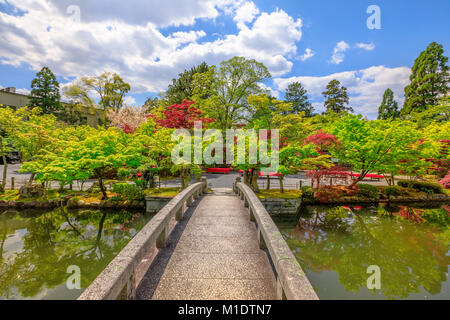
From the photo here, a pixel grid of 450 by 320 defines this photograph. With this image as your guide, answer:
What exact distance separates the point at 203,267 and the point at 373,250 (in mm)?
8292

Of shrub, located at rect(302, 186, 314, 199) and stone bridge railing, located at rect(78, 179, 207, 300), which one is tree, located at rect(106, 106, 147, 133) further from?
stone bridge railing, located at rect(78, 179, 207, 300)

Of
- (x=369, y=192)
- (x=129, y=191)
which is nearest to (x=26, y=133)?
(x=129, y=191)

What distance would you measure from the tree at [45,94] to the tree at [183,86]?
17.4 meters

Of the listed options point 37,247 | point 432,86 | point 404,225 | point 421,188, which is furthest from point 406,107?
point 37,247

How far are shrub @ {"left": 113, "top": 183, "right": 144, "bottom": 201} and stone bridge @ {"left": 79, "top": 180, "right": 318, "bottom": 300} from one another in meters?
8.95

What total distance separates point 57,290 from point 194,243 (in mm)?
4922

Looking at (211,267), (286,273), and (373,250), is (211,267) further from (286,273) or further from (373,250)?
(373,250)

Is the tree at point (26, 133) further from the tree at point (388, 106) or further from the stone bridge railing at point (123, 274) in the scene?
the tree at point (388, 106)

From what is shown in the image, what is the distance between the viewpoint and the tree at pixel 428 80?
27678 mm

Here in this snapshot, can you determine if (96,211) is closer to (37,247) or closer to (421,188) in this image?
(37,247)

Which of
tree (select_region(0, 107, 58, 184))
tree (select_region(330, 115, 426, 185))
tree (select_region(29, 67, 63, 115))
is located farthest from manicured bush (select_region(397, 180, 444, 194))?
tree (select_region(29, 67, 63, 115))

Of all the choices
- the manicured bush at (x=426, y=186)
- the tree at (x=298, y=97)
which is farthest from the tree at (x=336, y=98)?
the manicured bush at (x=426, y=186)

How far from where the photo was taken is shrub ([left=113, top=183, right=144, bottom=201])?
13.1 metres

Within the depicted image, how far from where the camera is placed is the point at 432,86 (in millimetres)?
28125
